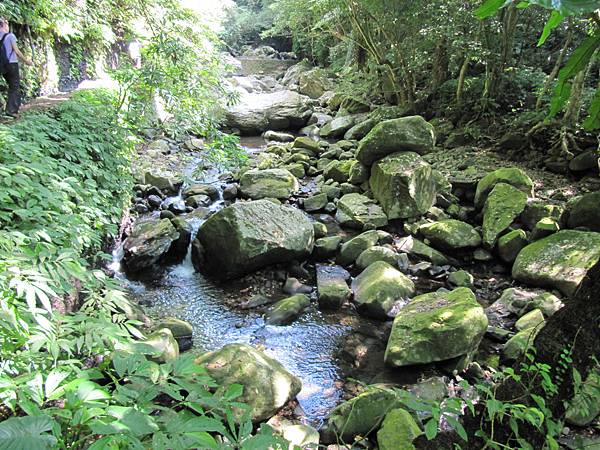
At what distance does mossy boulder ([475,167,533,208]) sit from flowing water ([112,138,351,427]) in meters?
3.50

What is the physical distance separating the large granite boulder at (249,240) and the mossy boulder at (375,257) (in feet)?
2.47

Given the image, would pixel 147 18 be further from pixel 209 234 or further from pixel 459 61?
pixel 459 61

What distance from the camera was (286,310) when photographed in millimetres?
4664

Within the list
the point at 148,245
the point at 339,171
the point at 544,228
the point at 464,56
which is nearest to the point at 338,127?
the point at 339,171

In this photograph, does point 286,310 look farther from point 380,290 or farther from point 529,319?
point 529,319

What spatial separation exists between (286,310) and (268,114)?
9.54m

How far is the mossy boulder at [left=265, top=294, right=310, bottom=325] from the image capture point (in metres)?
4.62

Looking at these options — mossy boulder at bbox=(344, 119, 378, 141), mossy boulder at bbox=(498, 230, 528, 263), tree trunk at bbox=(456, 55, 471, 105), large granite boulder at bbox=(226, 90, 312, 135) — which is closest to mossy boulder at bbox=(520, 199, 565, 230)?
mossy boulder at bbox=(498, 230, 528, 263)

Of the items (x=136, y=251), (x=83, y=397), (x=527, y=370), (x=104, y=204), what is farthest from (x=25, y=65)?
(x=527, y=370)

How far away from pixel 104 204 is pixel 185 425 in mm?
3409

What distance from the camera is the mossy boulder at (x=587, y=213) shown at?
5.38m

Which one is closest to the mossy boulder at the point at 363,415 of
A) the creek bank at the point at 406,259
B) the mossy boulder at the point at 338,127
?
the creek bank at the point at 406,259

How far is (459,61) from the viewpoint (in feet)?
29.6

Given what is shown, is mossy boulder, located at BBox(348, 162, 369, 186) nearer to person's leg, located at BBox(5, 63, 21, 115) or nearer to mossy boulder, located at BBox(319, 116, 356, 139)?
mossy boulder, located at BBox(319, 116, 356, 139)
